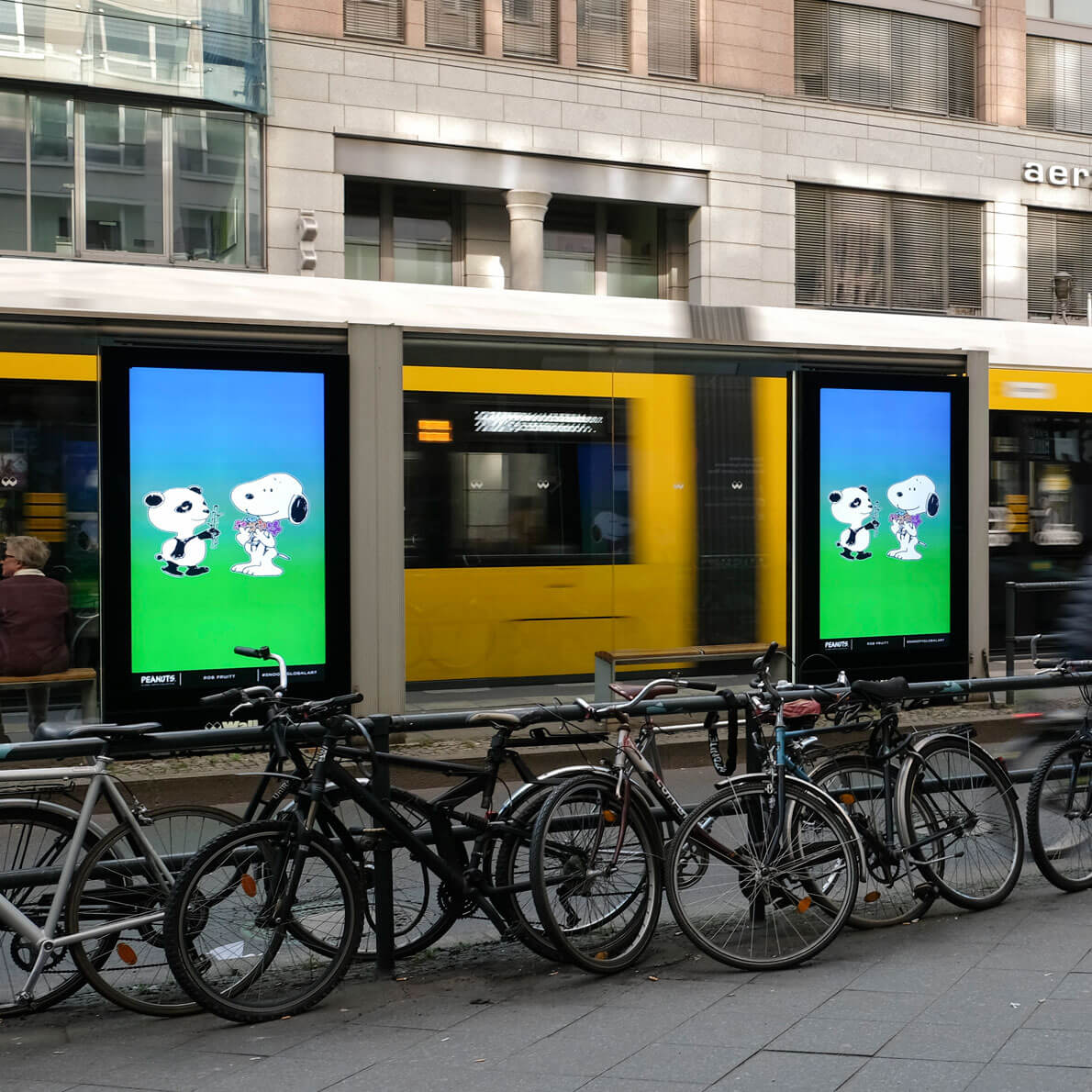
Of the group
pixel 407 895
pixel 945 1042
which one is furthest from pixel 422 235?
pixel 945 1042

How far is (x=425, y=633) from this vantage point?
10602 mm

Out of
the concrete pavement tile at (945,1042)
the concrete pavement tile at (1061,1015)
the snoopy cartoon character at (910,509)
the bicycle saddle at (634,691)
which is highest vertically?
the snoopy cartoon character at (910,509)

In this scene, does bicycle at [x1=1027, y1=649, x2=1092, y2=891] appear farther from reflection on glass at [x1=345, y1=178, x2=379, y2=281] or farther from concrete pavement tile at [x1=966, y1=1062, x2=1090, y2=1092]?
reflection on glass at [x1=345, y1=178, x2=379, y2=281]

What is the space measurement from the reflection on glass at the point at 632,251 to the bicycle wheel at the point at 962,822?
59.0ft

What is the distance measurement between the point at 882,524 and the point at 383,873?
24.0 feet

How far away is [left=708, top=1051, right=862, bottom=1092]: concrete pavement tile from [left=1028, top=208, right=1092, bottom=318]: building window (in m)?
23.6

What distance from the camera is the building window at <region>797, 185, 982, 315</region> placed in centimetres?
2380

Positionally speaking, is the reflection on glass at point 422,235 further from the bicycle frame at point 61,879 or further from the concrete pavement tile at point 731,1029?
the concrete pavement tile at point 731,1029

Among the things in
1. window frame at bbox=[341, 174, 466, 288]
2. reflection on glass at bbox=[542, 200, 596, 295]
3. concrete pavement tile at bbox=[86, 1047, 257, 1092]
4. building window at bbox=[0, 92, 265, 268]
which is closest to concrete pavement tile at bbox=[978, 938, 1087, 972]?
concrete pavement tile at bbox=[86, 1047, 257, 1092]

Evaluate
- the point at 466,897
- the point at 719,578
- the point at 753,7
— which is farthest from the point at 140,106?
the point at 466,897

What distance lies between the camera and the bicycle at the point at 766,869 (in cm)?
514

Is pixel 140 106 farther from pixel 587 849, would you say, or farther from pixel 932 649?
pixel 587 849

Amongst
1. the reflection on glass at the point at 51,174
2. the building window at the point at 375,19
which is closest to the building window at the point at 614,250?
the building window at the point at 375,19

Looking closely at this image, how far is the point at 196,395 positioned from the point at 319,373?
830mm
